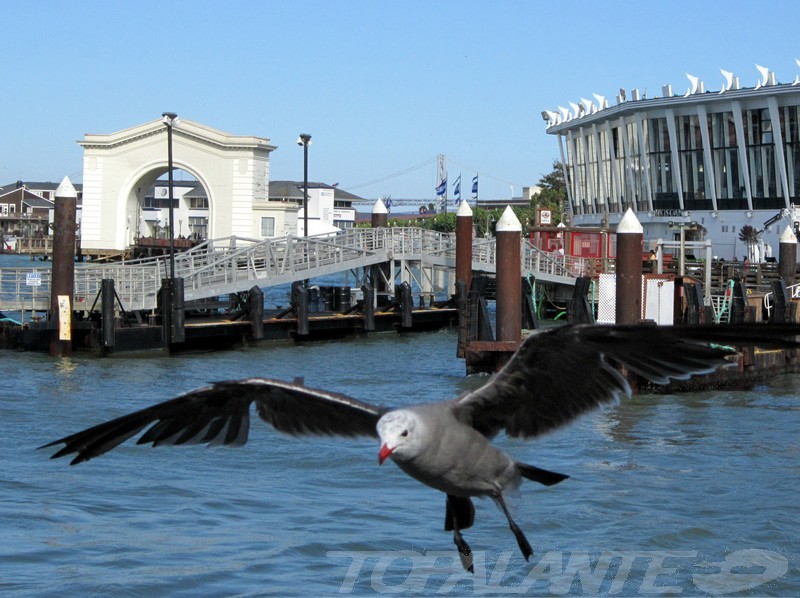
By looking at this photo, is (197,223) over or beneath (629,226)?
over

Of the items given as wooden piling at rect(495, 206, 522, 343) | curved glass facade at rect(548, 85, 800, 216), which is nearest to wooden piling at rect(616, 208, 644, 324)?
wooden piling at rect(495, 206, 522, 343)

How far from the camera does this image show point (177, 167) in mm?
60500

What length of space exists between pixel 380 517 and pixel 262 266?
66.3 feet

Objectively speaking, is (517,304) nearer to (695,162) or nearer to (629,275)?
(629,275)

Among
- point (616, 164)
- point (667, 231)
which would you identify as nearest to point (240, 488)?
point (667, 231)

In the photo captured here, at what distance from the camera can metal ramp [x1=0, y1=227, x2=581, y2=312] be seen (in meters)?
28.4

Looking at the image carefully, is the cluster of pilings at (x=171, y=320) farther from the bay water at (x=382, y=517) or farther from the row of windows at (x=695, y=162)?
the row of windows at (x=695, y=162)

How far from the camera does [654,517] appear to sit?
13094 millimetres

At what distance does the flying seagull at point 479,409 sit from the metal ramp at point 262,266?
18.6 m

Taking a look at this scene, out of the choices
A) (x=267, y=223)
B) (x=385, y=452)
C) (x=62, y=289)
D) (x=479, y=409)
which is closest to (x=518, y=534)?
(x=479, y=409)

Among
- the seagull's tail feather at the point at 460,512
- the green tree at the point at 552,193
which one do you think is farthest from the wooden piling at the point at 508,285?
the green tree at the point at 552,193

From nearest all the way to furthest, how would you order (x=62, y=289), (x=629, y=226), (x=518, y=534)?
1. (x=518, y=534)
2. (x=629, y=226)
3. (x=62, y=289)

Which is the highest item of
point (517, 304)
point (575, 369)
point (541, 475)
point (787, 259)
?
point (787, 259)

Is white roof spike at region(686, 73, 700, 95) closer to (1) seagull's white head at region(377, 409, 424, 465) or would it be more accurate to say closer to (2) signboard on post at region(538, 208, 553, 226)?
(2) signboard on post at region(538, 208, 553, 226)
